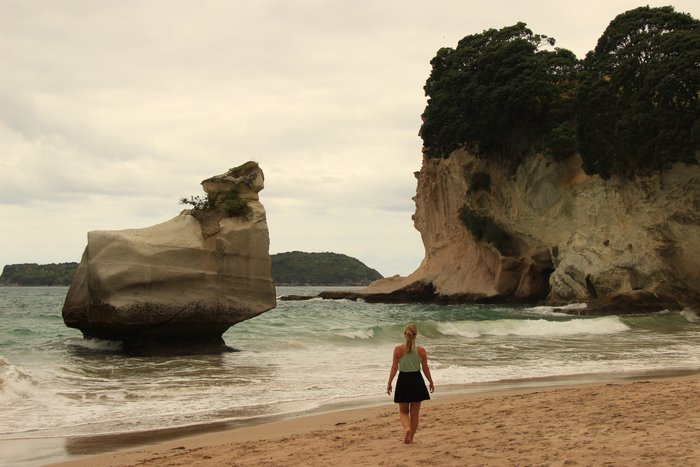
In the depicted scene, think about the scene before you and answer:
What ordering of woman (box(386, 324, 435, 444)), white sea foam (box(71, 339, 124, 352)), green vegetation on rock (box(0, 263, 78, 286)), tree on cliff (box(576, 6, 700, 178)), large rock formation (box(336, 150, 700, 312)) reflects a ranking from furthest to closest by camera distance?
green vegetation on rock (box(0, 263, 78, 286)) → large rock formation (box(336, 150, 700, 312)) → tree on cliff (box(576, 6, 700, 178)) → white sea foam (box(71, 339, 124, 352)) → woman (box(386, 324, 435, 444))

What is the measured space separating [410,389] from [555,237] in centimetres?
4206

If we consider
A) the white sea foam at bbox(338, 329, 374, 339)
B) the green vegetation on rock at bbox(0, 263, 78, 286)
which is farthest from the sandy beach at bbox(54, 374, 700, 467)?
the green vegetation on rock at bbox(0, 263, 78, 286)

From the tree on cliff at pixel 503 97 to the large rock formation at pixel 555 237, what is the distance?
209cm

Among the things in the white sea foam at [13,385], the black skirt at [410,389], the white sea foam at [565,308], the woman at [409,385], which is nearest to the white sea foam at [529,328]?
the white sea foam at [565,308]

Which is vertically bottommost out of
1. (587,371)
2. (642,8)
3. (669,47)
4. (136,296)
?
(587,371)

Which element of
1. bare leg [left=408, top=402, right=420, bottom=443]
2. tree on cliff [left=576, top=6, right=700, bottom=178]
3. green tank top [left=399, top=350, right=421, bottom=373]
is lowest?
bare leg [left=408, top=402, right=420, bottom=443]

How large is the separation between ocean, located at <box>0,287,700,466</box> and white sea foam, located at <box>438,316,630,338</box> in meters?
0.10

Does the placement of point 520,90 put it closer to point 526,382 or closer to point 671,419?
point 526,382

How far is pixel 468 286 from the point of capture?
2324 inches

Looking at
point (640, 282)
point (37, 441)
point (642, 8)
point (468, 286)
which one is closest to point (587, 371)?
point (37, 441)

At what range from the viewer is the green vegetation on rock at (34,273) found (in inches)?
5566

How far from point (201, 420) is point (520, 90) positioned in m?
39.7

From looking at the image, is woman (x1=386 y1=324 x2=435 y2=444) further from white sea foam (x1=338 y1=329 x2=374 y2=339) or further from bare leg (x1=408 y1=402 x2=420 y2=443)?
white sea foam (x1=338 y1=329 x2=374 y2=339)

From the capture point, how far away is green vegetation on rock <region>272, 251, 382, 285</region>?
167250 millimetres
